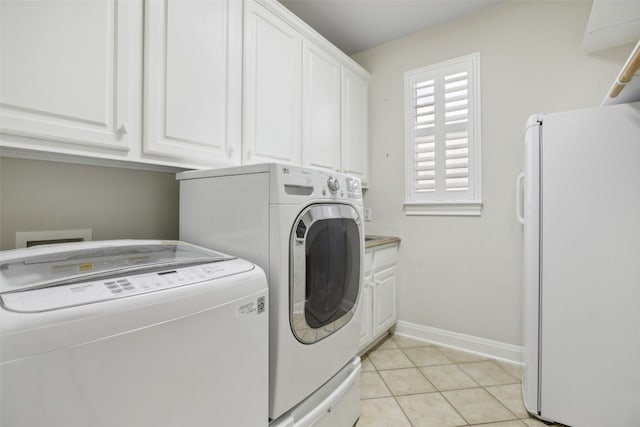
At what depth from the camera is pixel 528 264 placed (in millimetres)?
1629

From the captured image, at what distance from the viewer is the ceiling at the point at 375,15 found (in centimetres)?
222

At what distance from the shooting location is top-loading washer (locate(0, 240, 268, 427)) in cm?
50

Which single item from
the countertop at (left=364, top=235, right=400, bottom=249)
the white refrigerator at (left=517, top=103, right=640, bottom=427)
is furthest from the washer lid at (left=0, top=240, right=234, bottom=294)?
the white refrigerator at (left=517, top=103, right=640, bottom=427)

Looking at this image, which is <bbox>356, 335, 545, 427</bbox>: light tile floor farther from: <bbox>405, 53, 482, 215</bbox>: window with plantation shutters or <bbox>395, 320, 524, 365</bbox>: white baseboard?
<bbox>405, 53, 482, 215</bbox>: window with plantation shutters

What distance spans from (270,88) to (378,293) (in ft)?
5.43

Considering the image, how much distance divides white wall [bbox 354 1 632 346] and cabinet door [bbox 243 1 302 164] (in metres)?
1.14

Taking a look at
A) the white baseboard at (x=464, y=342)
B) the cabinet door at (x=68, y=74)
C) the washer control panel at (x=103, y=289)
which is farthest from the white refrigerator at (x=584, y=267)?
the cabinet door at (x=68, y=74)

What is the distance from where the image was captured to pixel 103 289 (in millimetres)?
646

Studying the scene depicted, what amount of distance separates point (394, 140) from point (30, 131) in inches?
96.2

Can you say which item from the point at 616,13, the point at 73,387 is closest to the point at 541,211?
the point at 616,13

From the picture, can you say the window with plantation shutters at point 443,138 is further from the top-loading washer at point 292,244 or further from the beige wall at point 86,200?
the beige wall at point 86,200

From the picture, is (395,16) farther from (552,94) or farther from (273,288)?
(273,288)

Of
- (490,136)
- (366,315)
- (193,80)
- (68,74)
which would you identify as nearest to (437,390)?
(366,315)

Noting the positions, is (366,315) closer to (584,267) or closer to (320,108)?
(584,267)
